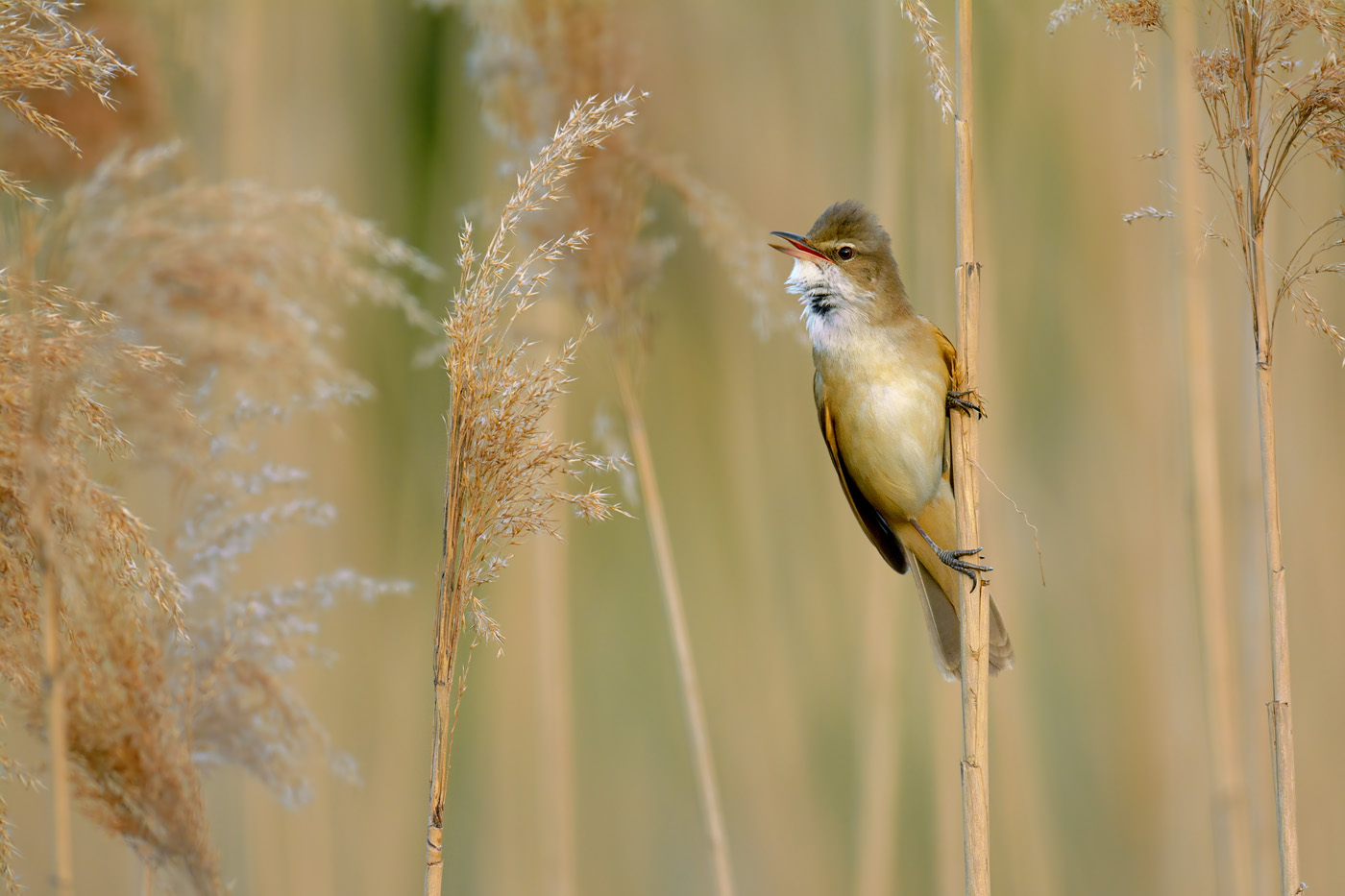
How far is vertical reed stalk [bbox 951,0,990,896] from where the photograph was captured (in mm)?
1439

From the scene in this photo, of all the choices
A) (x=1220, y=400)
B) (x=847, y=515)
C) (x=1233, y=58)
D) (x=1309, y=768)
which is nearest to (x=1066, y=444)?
(x=1220, y=400)

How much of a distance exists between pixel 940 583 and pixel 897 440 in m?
0.34

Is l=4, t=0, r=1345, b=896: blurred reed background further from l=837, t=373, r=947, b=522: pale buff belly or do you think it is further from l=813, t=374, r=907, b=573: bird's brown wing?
l=837, t=373, r=947, b=522: pale buff belly

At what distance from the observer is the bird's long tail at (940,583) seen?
2059 millimetres

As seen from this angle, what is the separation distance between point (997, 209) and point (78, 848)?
9.78ft

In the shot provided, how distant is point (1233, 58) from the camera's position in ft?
4.62

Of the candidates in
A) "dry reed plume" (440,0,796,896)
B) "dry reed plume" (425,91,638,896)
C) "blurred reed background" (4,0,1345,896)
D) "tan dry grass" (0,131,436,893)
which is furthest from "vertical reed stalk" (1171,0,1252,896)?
"tan dry grass" (0,131,436,893)

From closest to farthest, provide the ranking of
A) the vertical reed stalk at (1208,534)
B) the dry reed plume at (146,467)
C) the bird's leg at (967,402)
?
the dry reed plume at (146,467) → the bird's leg at (967,402) → the vertical reed stalk at (1208,534)

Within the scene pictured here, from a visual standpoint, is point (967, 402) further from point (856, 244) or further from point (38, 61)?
point (38, 61)

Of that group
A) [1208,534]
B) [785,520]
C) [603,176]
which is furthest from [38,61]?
[785,520]

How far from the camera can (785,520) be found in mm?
3191

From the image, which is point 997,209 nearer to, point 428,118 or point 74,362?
point 428,118

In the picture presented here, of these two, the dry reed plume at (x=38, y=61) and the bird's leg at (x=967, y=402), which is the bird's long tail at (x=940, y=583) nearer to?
the bird's leg at (x=967, y=402)

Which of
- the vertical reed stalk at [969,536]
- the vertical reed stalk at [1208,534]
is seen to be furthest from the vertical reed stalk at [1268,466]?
the vertical reed stalk at [1208,534]
